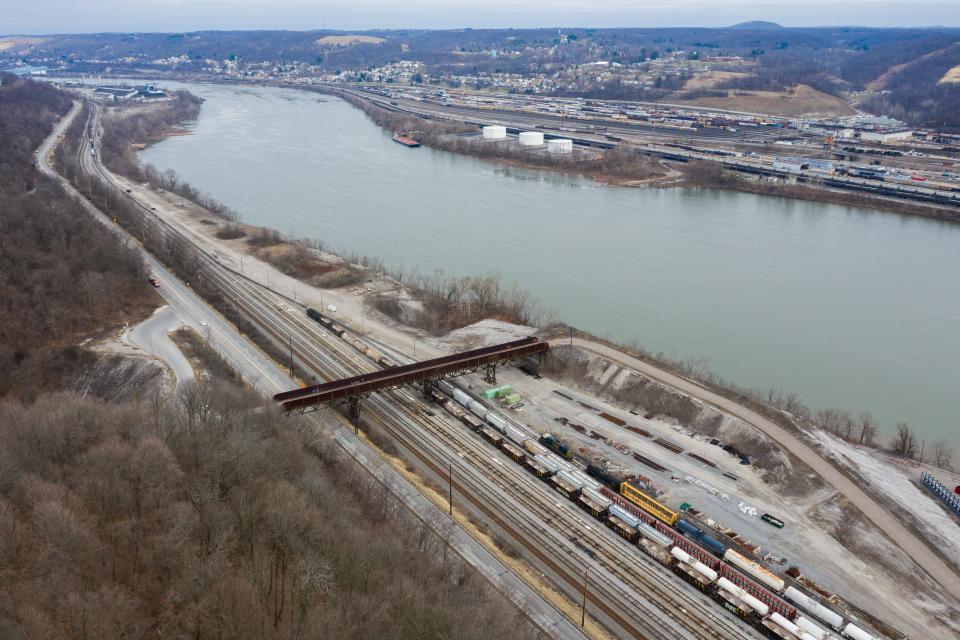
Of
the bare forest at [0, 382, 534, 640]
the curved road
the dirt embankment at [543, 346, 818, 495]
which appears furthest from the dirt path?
the curved road

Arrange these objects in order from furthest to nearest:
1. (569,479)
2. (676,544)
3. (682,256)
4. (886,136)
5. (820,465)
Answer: (886,136), (682,256), (820,465), (569,479), (676,544)

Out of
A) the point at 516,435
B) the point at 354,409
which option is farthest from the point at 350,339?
the point at 516,435

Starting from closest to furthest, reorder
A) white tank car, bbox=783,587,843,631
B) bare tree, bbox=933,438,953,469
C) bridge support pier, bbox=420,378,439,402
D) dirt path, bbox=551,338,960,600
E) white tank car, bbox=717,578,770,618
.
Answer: white tank car, bbox=783,587,843,631 < white tank car, bbox=717,578,770,618 < dirt path, bbox=551,338,960,600 < bare tree, bbox=933,438,953,469 < bridge support pier, bbox=420,378,439,402

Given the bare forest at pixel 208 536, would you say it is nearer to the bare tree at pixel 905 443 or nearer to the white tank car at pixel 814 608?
the white tank car at pixel 814 608

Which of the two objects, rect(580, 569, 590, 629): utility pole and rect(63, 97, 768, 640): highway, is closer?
rect(580, 569, 590, 629): utility pole

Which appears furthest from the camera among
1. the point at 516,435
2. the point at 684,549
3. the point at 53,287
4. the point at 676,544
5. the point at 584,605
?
the point at 53,287

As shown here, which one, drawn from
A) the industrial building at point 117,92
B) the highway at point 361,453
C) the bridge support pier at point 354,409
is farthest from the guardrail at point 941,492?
the industrial building at point 117,92

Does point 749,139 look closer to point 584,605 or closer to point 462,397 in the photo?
point 462,397

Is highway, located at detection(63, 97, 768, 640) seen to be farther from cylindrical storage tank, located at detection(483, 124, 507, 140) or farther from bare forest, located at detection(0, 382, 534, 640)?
cylindrical storage tank, located at detection(483, 124, 507, 140)
